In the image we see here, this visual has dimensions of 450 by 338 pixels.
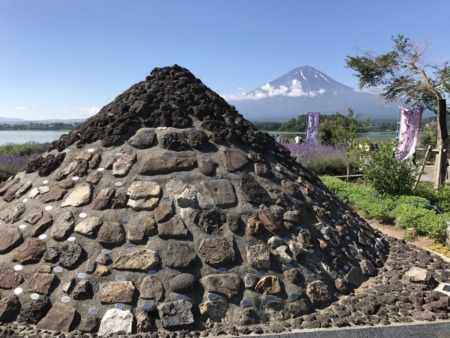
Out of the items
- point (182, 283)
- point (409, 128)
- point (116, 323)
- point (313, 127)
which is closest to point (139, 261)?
point (182, 283)

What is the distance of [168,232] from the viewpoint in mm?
3232

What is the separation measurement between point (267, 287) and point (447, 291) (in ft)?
5.09

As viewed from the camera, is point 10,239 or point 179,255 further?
point 10,239

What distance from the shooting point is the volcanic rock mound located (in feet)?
9.49

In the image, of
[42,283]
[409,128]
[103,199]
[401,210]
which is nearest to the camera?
[42,283]

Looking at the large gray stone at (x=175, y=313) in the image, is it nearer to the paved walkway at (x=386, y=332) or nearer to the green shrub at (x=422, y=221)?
the paved walkway at (x=386, y=332)

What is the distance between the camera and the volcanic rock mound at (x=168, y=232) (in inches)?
114

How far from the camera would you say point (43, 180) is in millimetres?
3957

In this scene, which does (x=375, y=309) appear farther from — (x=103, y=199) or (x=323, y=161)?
(x=323, y=161)

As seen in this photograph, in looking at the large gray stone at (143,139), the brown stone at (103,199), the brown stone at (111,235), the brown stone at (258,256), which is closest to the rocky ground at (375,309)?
the brown stone at (258,256)

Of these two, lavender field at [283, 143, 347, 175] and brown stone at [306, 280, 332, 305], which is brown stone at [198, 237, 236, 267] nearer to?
brown stone at [306, 280, 332, 305]

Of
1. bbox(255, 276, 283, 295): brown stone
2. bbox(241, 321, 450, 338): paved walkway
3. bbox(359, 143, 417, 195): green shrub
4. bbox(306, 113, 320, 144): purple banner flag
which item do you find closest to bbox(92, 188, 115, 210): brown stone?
bbox(255, 276, 283, 295): brown stone

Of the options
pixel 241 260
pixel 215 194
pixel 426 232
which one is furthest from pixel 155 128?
pixel 426 232

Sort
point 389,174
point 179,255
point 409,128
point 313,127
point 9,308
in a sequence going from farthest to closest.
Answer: point 313,127 → point 409,128 → point 389,174 → point 179,255 → point 9,308
